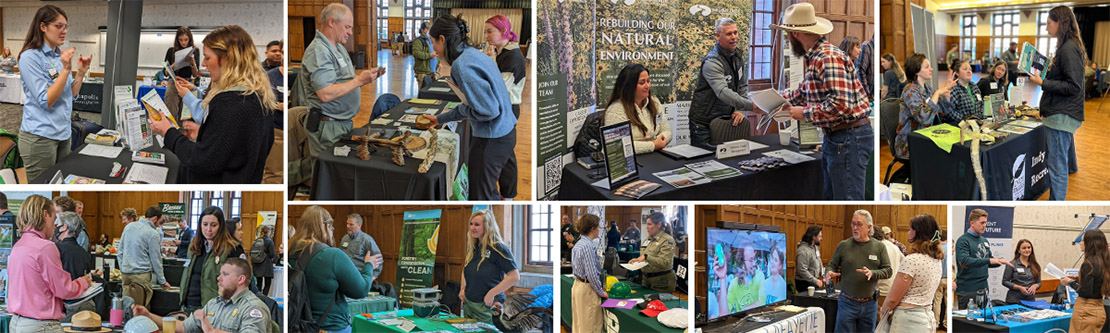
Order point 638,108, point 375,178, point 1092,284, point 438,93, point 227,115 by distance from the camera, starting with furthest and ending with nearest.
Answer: point 1092,284
point 638,108
point 375,178
point 438,93
point 227,115

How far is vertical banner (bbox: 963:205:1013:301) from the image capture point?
4.77 metres

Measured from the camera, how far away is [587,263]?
4.70 metres

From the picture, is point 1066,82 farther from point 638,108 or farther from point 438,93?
point 438,93

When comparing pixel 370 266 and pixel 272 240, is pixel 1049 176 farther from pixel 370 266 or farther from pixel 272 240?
pixel 272 240

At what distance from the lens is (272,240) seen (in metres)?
4.66

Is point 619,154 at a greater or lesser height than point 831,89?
lesser

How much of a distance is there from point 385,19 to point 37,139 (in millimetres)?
1908

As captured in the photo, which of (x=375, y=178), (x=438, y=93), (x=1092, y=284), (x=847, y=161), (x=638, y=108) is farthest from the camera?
(x=1092, y=284)

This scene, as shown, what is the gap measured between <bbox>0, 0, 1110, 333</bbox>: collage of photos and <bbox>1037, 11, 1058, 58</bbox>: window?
0.4 inches

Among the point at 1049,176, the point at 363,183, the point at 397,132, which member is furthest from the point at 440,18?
the point at 1049,176

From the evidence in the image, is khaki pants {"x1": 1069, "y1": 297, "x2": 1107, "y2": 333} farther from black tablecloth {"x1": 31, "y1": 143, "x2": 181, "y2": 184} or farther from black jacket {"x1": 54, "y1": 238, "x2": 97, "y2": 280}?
black jacket {"x1": 54, "y1": 238, "x2": 97, "y2": 280}

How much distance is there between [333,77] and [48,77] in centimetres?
147

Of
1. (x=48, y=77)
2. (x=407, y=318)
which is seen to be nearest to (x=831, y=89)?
(x=407, y=318)

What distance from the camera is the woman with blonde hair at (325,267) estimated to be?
4.63 metres
